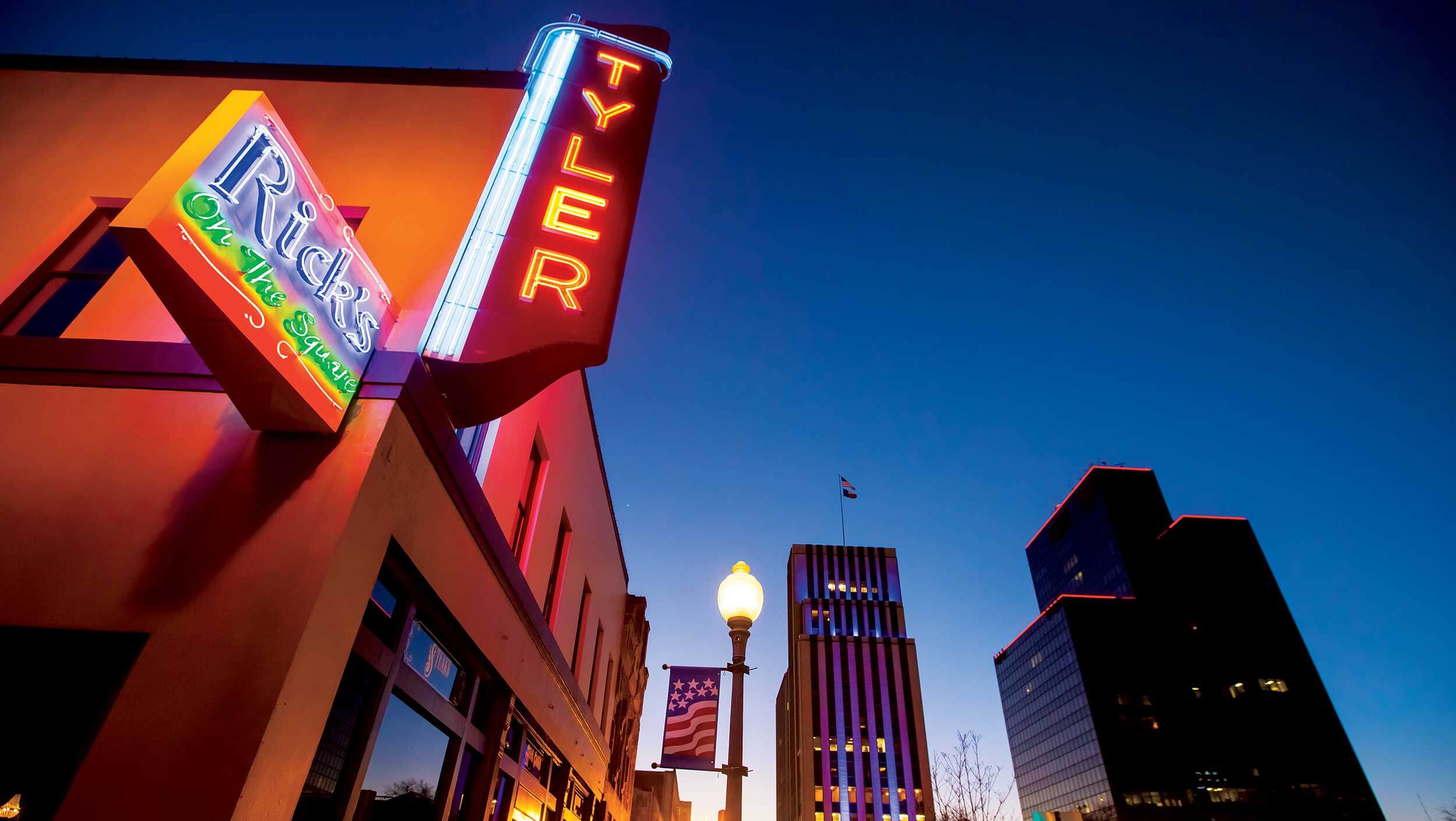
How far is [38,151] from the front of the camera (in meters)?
8.46

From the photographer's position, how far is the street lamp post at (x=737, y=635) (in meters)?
5.45

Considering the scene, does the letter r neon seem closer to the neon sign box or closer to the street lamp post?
the neon sign box

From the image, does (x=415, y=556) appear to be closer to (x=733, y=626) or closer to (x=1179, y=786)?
(x=733, y=626)

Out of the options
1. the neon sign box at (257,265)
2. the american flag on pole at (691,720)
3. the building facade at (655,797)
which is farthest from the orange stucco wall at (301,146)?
the building facade at (655,797)

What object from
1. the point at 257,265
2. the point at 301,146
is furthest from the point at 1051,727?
the point at 257,265

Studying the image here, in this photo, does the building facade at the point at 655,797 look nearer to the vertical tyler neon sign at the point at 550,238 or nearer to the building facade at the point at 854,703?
the vertical tyler neon sign at the point at 550,238

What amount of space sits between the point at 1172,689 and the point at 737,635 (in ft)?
411

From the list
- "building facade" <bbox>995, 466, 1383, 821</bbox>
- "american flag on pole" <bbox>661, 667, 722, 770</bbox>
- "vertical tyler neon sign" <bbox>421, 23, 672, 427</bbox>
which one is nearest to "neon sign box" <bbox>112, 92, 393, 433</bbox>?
"vertical tyler neon sign" <bbox>421, 23, 672, 427</bbox>

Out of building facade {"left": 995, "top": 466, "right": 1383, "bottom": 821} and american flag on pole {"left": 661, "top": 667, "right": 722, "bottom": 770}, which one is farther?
building facade {"left": 995, "top": 466, "right": 1383, "bottom": 821}

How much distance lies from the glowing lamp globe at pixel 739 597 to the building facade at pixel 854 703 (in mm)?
106772

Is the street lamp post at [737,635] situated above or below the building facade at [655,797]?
below

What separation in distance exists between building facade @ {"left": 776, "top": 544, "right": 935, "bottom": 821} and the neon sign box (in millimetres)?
109738

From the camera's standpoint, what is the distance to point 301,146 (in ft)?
29.7

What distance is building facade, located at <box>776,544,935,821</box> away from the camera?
105750mm
